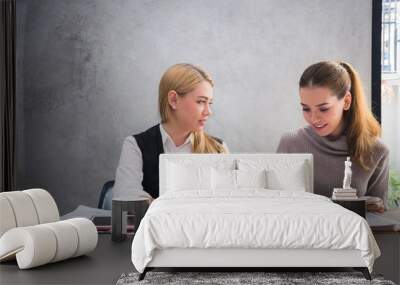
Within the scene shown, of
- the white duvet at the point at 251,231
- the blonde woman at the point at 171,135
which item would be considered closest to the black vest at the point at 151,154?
the blonde woman at the point at 171,135

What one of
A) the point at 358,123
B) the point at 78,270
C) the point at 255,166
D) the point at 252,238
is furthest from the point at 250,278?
the point at 358,123

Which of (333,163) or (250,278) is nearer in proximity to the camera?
(250,278)

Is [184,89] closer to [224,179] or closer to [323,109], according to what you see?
[224,179]

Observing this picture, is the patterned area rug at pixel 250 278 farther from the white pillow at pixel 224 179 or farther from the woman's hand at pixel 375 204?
the woman's hand at pixel 375 204

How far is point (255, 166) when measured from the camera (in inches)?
279

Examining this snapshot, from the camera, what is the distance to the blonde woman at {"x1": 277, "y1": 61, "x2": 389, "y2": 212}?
7.61 m

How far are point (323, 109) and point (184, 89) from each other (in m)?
1.65

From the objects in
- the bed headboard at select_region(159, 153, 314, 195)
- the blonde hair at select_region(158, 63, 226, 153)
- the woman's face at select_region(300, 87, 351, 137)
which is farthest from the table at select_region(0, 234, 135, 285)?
the woman's face at select_region(300, 87, 351, 137)

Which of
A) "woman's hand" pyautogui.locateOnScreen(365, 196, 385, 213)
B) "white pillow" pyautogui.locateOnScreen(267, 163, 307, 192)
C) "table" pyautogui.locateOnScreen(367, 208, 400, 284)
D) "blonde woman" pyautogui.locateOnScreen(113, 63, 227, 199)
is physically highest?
"blonde woman" pyautogui.locateOnScreen(113, 63, 227, 199)

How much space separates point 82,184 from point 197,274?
304cm

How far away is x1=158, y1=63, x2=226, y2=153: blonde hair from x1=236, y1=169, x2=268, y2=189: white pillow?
101 cm

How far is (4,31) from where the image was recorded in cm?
700

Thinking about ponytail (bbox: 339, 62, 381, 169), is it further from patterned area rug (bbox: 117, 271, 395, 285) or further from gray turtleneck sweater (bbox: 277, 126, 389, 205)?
patterned area rug (bbox: 117, 271, 395, 285)

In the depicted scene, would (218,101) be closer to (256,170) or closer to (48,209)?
(256,170)
